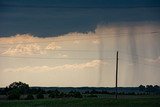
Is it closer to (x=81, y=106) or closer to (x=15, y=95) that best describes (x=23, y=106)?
(x=81, y=106)

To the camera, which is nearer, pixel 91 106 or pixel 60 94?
pixel 91 106

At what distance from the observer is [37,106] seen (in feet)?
225

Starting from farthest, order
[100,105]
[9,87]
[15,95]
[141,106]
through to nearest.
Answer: [9,87], [15,95], [100,105], [141,106]

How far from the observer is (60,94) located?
115812mm

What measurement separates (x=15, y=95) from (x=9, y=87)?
31823 mm

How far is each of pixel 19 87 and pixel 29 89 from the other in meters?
3.22

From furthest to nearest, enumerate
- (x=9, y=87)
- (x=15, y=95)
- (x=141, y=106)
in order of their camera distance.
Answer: (x=9, y=87)
(x=15, y=95)
(x=141, y=106)

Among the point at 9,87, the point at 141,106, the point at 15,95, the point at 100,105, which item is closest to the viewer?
the point at 141,106

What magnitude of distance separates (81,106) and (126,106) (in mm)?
6561

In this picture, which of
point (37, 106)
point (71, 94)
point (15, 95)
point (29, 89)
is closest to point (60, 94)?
point (71, 94)

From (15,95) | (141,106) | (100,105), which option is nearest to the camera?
(141,106)

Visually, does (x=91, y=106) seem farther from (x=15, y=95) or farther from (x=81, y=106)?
(x=15, y=95)

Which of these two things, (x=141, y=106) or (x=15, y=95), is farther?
(x=15, y=95)

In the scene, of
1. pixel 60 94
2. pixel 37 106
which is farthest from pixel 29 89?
pixel 37 106
